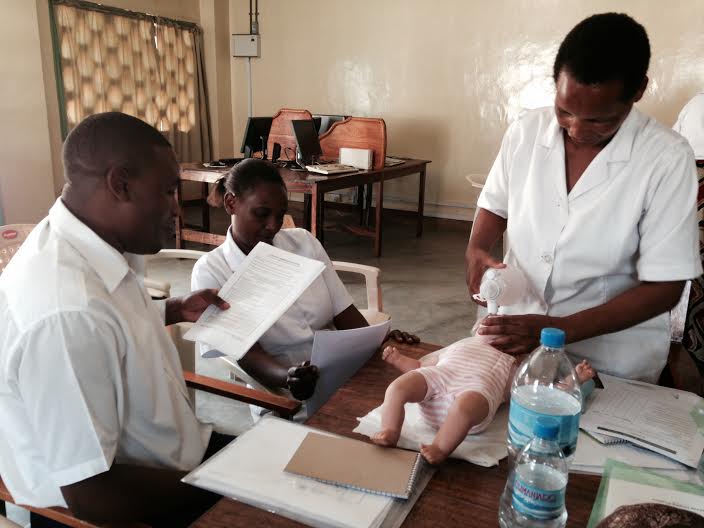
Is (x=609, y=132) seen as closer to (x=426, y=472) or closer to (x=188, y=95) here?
(x=426, y=472)

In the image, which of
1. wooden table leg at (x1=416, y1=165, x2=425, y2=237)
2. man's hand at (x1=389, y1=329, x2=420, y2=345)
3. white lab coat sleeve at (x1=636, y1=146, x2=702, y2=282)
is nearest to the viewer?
white lab coat sleeve at (x1=636, y1=146, x2=702, y2=282)

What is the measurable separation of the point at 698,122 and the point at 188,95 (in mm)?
5695

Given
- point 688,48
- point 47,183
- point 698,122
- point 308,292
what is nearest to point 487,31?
point 688,48

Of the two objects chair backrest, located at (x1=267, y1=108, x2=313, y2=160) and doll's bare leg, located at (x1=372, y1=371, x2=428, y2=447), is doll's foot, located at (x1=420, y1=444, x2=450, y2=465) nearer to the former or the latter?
doll's bare leg, located at (x1=372, y1=371, x2=428, y2=447)

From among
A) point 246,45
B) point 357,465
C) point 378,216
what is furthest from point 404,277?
point 246,45

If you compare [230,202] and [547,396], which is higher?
[230,202]

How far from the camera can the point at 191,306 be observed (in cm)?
148

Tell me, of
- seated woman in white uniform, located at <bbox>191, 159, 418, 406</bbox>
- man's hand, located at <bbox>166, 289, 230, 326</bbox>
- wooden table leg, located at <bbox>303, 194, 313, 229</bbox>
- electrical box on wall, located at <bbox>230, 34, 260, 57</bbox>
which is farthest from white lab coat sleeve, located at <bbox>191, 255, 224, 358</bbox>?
electrical box on wall, located at <bbox>230, 34, 260, 57</bbox>

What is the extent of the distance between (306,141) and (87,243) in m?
4.18

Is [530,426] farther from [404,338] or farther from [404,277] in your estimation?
[404,277]

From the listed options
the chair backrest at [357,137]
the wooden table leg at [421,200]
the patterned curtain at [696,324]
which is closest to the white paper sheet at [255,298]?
the patterned curtain at [696,324]

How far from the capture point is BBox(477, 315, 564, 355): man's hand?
1.17 metres

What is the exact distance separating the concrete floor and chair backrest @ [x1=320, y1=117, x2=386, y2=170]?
0.78 meters

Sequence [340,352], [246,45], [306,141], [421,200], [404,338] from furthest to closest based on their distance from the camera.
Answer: [246,45] → [421,200] → [306,141] → [404,338] → [340,352]
